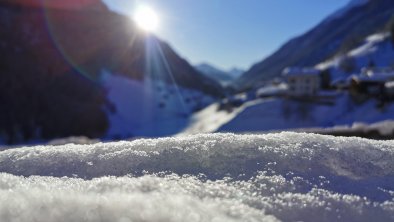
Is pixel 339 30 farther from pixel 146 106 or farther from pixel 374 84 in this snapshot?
pixel 374 84

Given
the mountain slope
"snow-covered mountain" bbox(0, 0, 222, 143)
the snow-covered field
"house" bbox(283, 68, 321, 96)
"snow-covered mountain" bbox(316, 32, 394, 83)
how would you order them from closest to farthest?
the snow-covered field
"snow-covered mountain" bbox(0, 0, 222, 143)
"house" bbox(283, 68, 321, 96)
"snow-covered mountain" bbox(316, 32, 394, 83)
the mountain slope

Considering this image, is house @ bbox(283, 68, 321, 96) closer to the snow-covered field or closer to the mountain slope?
the snow-covered field

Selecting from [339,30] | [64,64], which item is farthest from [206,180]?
[339,30]

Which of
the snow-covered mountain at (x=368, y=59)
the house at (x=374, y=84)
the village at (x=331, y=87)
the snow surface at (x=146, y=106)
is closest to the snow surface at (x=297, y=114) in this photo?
the village at (x=331, y=87)

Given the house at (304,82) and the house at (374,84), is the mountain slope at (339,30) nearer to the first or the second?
the house at (304,82)

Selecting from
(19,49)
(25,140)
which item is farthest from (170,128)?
(19,49)

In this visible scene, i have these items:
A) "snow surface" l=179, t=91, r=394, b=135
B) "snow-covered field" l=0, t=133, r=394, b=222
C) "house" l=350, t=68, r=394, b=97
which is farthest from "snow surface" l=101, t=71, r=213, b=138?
"snow-covered field" l=0, t=133, r=394, b=222
